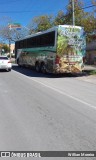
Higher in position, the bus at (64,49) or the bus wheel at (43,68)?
the bus at (64,49)

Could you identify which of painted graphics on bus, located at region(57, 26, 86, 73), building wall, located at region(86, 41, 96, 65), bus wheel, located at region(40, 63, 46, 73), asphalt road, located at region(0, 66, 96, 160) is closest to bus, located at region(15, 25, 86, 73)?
painted graphics on bus, located at region(57, 26, 86, 73)

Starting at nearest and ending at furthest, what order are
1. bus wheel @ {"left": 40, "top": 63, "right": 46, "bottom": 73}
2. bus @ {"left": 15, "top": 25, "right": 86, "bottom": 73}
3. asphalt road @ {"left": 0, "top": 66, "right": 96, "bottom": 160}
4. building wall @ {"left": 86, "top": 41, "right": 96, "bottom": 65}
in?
asphalt road @ {"left": 0, "top": 66, "right": 96, "bottom": 160} < bus @ {"left": 15, "top": 25, "right": 86, "bottom": 73} < bus wheel @ {"left": 40, "top": 63, "right": 46, "bottom": 73} < building wall @ {"left": 86, "top": 41, "right": 96, "bottom": 65}

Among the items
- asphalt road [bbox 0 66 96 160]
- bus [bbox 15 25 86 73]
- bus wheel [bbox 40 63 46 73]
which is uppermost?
bus [bbox 15 25 86 73]

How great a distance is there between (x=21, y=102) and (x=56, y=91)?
3.80 m

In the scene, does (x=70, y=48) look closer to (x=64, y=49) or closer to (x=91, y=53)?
(x=64, y=49)

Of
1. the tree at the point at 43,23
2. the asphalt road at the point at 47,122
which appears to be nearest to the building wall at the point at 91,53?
the tree at the point at 43,23

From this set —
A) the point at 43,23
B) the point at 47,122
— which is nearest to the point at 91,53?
the point at 43,23

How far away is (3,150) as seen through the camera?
21.5 feet

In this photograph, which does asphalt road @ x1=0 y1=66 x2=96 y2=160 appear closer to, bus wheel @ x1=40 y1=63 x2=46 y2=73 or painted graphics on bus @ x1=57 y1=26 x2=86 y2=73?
painted graphics on bus @ x1=57 y1=26 x2=86 y2=73

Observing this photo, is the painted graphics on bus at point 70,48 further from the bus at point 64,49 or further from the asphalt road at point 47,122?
the asphalt road at point 47,122

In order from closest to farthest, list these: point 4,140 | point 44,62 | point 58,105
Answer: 1. point 4,140
2. point 58,105
3. point 44,62

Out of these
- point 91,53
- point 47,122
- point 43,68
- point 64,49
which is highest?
point 64,49

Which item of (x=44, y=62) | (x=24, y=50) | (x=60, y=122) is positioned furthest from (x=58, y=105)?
(x=24, y=50)

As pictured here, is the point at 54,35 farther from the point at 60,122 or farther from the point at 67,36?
the point at 60,122
